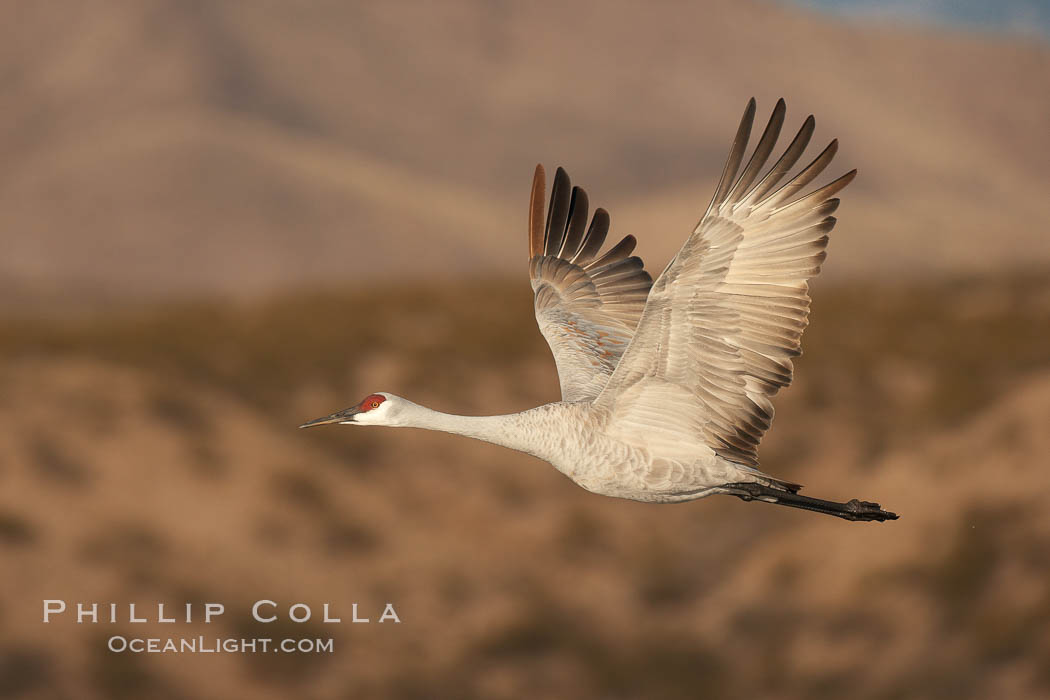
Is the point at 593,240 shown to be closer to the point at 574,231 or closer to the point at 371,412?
the point at 574,231

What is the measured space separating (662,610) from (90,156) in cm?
10266

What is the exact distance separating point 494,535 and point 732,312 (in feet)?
101

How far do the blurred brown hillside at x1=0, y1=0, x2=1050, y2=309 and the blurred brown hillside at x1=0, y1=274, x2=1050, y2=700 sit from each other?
45.6 meters

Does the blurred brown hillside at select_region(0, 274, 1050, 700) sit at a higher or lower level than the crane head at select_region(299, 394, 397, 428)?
higher

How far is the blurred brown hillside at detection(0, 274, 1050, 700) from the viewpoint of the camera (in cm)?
3225

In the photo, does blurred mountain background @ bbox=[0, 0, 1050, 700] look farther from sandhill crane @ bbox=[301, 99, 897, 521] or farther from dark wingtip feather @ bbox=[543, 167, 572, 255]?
sandhill crane @ bbox=[301, 99, 897, 521]

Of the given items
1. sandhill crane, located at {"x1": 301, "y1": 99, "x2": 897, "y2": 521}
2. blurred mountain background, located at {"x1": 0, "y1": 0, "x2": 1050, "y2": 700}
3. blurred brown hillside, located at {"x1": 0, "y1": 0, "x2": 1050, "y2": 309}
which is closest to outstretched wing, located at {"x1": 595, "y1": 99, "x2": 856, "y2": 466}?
sandhill crane, located at {"x1": 301, "y1": 99, "x2": 897, "y2": 521}

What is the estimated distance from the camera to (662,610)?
41125 mm

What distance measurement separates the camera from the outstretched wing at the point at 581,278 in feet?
41.9

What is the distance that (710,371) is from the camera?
32.7 ft

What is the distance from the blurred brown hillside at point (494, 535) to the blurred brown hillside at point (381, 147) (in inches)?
1795

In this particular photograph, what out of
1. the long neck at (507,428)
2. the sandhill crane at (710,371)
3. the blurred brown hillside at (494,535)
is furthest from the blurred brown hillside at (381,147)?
the sandhill crane at (710,371)

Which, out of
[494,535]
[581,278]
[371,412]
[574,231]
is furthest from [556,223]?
[494,535]

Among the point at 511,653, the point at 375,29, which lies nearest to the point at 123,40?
the point at 375,29
